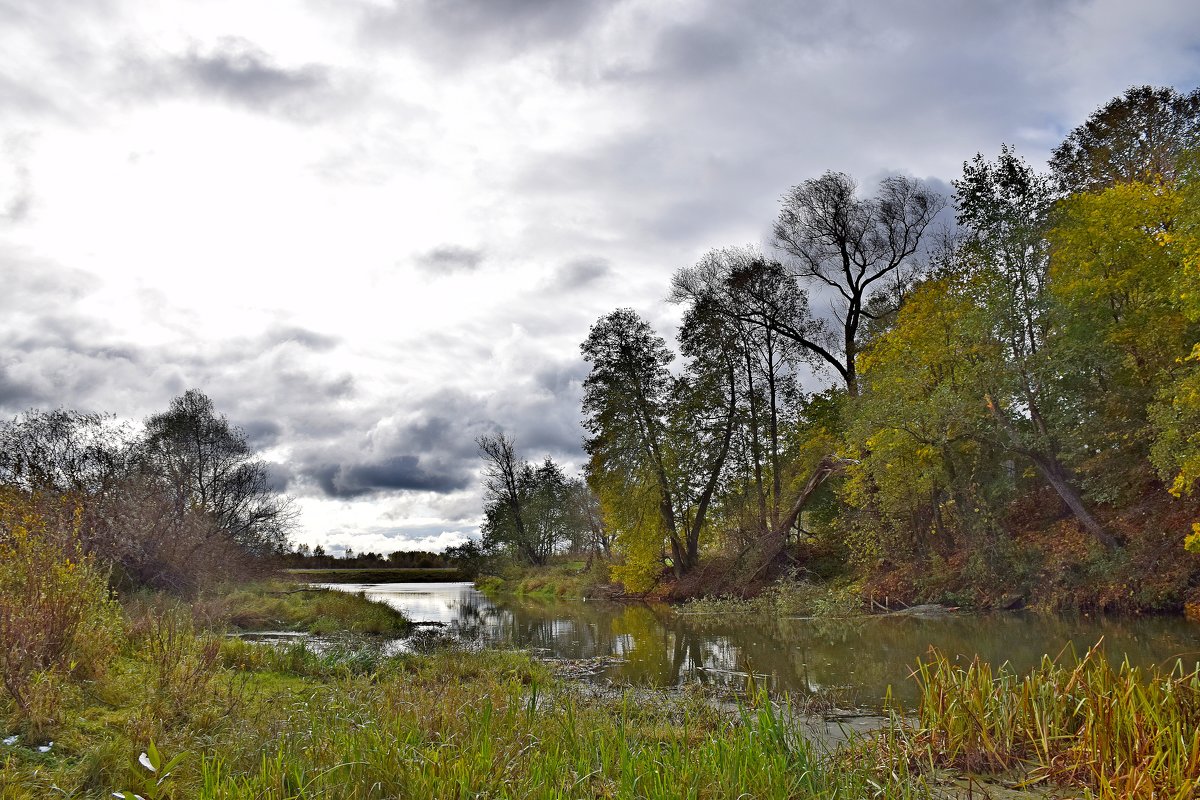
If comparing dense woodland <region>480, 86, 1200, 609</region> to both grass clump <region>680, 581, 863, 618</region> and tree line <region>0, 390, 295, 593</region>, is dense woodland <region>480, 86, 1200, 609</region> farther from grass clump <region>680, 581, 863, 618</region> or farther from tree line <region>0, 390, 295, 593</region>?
tree line <region>0, 390, 295, 593</region>

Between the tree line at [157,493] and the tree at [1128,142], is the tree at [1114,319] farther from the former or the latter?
the tree line at [157,493]

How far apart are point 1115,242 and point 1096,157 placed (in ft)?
29.5

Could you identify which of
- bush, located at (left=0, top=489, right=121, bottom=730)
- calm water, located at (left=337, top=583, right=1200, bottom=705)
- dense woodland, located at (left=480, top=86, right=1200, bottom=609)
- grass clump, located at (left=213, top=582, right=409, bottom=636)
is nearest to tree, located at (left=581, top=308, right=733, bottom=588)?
dense woodland, located at (left=480, top=86, right=1200, bottom=609)

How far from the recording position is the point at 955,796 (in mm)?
4359

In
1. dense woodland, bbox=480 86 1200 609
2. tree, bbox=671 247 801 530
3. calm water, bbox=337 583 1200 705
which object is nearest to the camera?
calm water, bbox=337 583 1200 705

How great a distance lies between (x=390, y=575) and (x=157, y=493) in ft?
185

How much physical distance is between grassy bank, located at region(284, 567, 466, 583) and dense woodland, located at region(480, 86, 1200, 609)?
45.7m

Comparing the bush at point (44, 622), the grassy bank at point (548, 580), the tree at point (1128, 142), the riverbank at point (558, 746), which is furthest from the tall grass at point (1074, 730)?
the grassy bank at point (548, 580)

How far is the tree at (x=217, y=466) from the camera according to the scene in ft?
117

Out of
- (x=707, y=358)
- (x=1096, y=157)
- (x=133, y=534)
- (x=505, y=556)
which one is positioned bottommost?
(x=505, y=556)

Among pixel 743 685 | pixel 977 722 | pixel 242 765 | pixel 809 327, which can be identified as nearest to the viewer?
pixel 242 765

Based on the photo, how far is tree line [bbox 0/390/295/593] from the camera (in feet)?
41.9

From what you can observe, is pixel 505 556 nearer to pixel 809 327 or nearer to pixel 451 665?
pixel 809 327

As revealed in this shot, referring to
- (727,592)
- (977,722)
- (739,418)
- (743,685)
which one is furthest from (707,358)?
(977,722)
